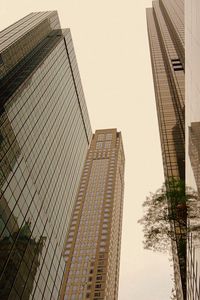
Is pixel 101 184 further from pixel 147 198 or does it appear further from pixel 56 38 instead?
pixel 147 198

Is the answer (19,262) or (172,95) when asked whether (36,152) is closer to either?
(19,262)

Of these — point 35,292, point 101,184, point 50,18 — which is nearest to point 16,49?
point 50,18

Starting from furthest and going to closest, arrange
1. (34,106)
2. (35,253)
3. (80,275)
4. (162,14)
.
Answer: (162,14), (80,275), (34,106), (35,253)

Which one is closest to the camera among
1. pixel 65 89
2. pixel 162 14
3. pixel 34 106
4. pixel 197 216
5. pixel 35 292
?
pixel 197 216

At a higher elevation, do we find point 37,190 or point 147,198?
point 147,198

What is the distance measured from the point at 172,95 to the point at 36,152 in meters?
45.4

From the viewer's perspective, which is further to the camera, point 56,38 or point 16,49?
point 56,38

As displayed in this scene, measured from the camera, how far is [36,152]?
2244 inches

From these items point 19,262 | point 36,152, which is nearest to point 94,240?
point 36,152

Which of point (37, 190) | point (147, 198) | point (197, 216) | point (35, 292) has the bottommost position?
point (35, 292)

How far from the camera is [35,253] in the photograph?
1642 inches

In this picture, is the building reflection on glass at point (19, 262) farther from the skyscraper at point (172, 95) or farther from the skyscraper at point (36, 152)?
the skyscraper at point (172, 95)

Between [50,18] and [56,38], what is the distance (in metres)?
11.1

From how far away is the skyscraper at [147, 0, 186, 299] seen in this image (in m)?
45.1
